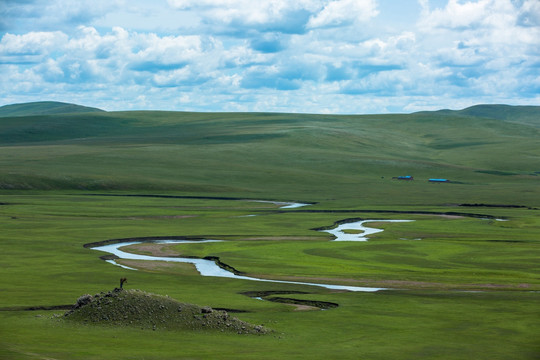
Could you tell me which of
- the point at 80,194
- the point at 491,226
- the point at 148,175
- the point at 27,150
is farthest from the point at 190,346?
the point at 27,150

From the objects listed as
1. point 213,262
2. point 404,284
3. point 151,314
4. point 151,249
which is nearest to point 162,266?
point 213,262

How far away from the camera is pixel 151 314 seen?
34406mm

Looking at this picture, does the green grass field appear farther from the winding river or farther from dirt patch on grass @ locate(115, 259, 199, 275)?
the winding river

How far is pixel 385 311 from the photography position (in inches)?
1566

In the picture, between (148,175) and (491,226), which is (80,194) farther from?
(491,226)

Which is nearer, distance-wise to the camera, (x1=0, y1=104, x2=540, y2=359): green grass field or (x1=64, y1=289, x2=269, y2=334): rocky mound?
(x1=0, y1=104, x2=540, y2=359): green grass field

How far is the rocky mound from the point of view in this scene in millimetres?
33969

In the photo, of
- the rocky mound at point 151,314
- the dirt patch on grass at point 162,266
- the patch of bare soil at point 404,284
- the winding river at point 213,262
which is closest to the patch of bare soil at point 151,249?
the winding river at point 213,262

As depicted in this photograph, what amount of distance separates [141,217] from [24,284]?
170 ft

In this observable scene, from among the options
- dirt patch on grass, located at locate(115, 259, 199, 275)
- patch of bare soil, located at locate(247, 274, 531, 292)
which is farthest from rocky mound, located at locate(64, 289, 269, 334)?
dirt patch on grass, located at locate(115, 259, 199, 275)

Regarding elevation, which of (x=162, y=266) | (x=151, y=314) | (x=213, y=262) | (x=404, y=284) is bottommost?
(x=213, y=262)

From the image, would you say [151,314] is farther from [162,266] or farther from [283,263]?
[283,263]

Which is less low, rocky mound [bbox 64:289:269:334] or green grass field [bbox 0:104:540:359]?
rocky mound [bbox 64:289:269:334]

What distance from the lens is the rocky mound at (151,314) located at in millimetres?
33969
